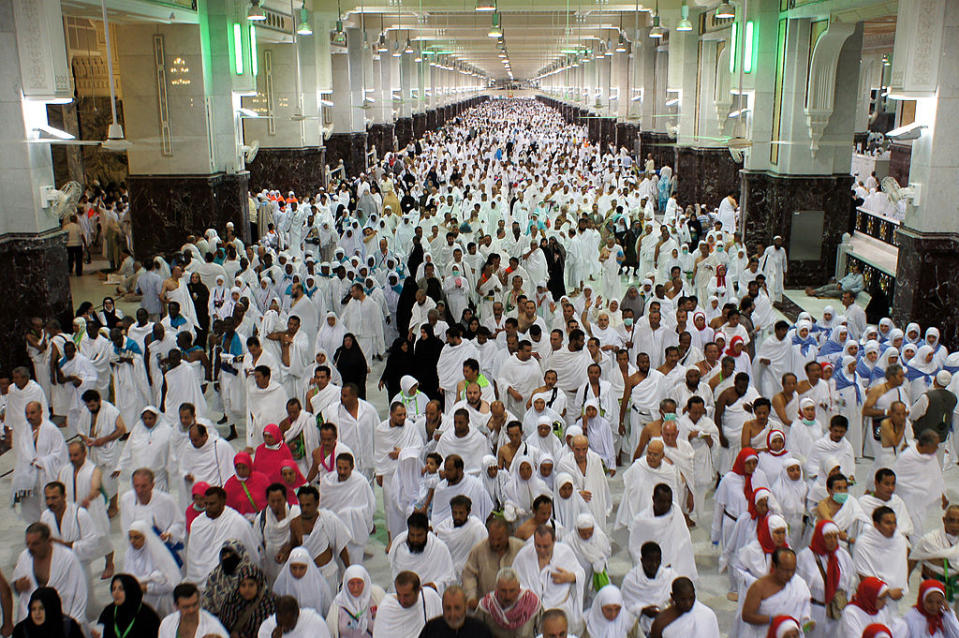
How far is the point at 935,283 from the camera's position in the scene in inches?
409

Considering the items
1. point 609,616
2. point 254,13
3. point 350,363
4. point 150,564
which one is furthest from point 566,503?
point 254,13

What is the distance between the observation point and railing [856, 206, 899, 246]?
50.5ft

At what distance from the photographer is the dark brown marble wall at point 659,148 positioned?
26.1m

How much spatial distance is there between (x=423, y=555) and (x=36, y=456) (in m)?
3.24

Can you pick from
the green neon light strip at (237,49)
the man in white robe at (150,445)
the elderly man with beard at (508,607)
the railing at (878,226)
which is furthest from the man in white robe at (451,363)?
the green neon light strip at (237,49)

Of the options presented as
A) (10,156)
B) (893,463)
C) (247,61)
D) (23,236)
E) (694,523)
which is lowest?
(694,523)

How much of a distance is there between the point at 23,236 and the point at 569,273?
25.2 feet

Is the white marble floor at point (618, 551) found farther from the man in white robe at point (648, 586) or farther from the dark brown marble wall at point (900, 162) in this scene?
the dark brown marble wall at point (900, 162)

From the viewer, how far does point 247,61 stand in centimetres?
1620

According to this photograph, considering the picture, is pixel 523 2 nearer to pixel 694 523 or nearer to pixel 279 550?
pixel 694 523

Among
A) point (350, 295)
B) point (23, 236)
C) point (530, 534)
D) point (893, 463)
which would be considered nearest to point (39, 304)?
point (23, 236)

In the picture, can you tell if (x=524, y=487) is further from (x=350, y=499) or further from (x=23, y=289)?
(x=23, y=289)

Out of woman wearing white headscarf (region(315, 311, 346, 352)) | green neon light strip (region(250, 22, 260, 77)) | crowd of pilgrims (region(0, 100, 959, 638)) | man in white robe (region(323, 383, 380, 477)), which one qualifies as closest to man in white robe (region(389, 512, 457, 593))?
crowd of pilgrims (region(0, 100, 959, 638))

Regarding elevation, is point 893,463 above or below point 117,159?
below
